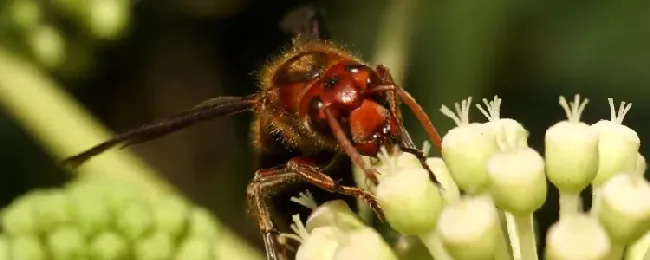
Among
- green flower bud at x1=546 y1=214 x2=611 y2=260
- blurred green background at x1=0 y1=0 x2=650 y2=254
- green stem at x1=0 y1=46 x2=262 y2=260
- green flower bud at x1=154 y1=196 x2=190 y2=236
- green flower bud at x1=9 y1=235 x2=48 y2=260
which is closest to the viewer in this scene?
green flower bud at x1=546 y1=214 x2=611 y2=260

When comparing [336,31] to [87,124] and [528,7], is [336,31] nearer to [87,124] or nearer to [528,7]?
[528,7]

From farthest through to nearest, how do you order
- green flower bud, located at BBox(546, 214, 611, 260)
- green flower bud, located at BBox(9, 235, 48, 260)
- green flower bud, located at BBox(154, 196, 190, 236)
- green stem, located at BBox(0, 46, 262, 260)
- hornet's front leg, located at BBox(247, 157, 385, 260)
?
green stem, located at BBox(0, 46, 262, 260) < green flower bud, located at BBox(154, 196, 190, 236) < green flower bud, located at BBox(9, 235, 48, 260) < hornet's front leg, located at BBox(247, 157, 385, 260) < green flower bud, located at BBox(546, 214, 611, 260)

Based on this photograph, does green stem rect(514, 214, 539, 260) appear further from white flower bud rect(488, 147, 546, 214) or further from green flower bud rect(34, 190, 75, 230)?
green flower bud rect(34, 190, 75, 230)

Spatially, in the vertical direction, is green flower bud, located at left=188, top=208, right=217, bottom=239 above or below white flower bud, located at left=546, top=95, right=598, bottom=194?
below

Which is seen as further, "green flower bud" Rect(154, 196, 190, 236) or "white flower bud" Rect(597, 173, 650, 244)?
"green flower bud" Rect(154, 196, 190, 236)

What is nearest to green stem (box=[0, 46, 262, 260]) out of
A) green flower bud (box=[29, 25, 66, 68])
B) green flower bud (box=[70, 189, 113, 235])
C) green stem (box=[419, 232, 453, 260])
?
green flower bud (box=[29, 25, 66, 68])

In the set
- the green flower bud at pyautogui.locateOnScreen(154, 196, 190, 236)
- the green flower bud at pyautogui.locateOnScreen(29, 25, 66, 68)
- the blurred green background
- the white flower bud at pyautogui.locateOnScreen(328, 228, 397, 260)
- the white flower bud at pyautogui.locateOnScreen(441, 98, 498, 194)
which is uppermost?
the white flower bud at pyautogui.locateOnScreen(441, 98, 498, 194)
